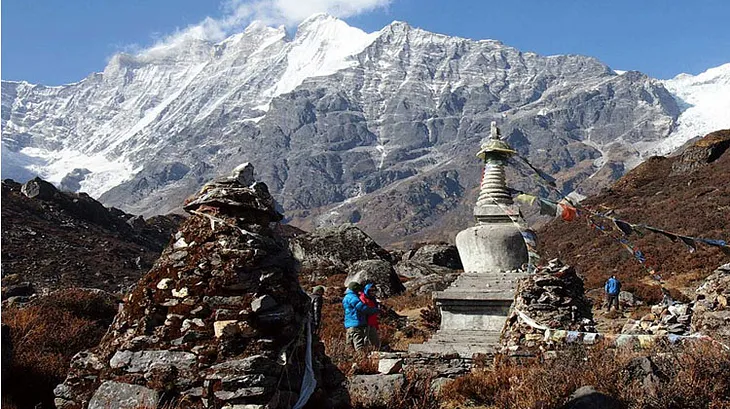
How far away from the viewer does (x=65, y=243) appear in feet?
113

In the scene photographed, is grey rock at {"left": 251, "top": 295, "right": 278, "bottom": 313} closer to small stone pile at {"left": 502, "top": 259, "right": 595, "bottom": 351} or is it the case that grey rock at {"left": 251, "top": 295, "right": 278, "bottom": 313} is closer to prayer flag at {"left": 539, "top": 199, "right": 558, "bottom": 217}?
small stone pile at {"left": 502, "top": 259, "right": 595, "bottom": 351}

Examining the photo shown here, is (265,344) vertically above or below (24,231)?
below

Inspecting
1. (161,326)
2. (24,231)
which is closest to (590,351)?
(161,326)

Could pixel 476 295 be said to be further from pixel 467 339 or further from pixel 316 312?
pixel 316 312

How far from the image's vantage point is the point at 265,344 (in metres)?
4.75

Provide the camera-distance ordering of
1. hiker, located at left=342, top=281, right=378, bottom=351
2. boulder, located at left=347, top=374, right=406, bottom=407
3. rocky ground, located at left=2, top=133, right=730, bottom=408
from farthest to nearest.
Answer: hiker, located at left=342, top=281, right=378, bottom=351 < boulder, located at left=347, top=374, right=406, bottom=407 < rocky ground, located at left=2, top=133, right=730, bottom=408

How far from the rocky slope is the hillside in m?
22.2

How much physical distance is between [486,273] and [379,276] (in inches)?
484

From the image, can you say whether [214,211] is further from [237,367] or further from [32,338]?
[32,338]

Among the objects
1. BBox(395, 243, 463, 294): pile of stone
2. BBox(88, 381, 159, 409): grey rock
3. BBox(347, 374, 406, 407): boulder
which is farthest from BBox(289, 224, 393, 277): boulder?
BBox(88, 381, 159, 409): grey rock

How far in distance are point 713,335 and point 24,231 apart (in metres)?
33.7

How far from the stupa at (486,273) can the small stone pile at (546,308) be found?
544mm

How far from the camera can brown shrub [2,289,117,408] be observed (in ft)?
22.8

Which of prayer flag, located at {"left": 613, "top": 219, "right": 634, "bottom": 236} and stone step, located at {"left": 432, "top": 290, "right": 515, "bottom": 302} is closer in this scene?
prayer flag, located at {"left": 613, "top": 219, "right": 634, "bottom": 236}
